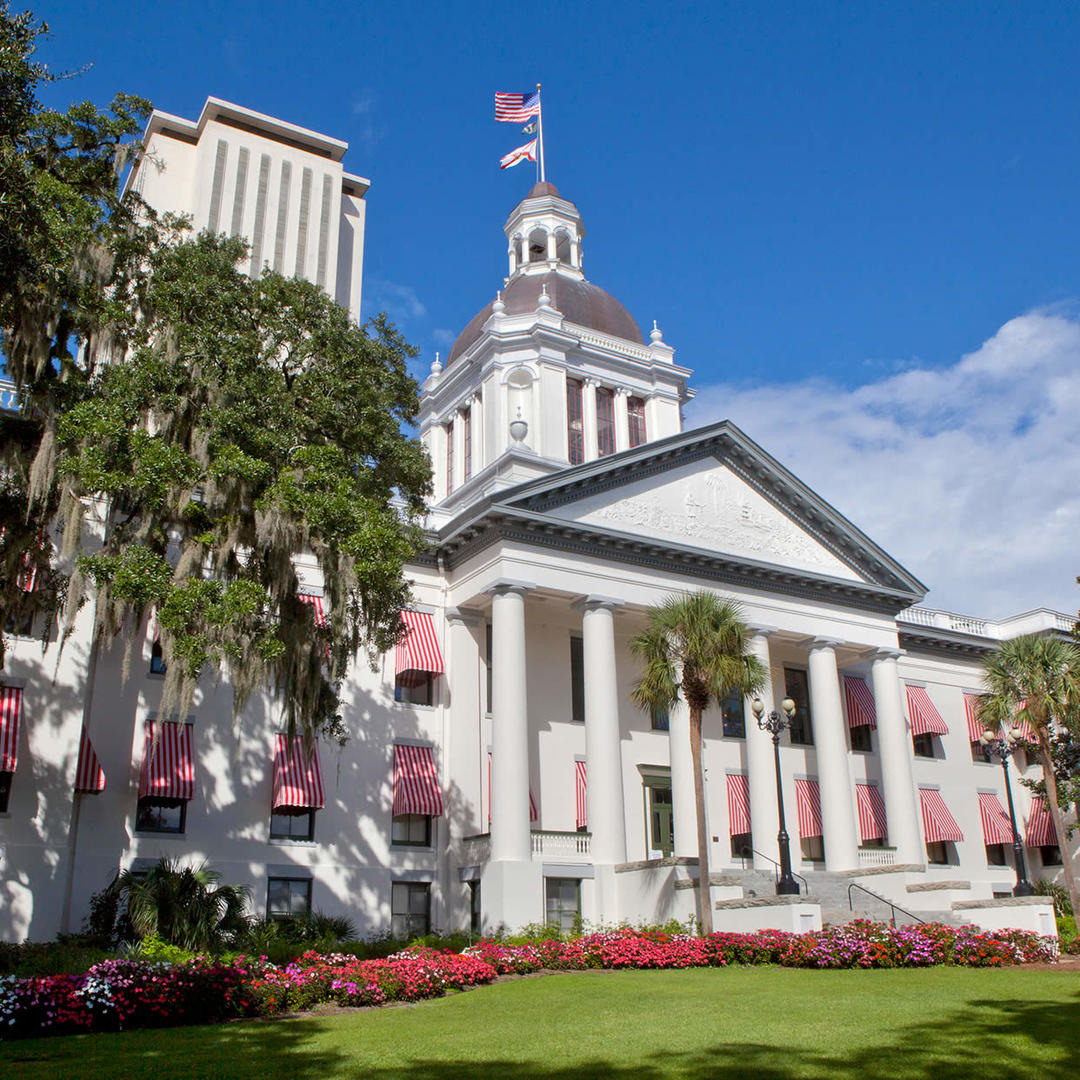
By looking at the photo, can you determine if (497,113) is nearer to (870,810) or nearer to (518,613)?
(518,613)

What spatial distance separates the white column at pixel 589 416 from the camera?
46.0 m

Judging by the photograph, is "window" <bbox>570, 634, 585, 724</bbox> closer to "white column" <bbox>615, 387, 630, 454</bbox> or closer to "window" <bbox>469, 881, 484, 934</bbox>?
"window" <bbox>469, 881, 484, 934</bbox>

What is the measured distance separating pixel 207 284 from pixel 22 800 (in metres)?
11.4

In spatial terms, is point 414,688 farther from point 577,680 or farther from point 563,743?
point 577,680

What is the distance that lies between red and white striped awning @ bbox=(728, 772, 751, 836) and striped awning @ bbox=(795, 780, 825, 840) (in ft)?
6.83

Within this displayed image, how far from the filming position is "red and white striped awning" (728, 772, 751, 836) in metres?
34.5

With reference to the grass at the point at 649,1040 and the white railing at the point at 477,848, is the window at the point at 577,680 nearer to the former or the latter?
the white railing at the point at 477,848

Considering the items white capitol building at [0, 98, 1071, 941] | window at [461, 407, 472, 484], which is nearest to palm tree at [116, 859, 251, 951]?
white capitol building at [0, 98, 1071, 941]

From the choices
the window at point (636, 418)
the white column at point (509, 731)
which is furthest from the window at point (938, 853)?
the window at point (636, 418)

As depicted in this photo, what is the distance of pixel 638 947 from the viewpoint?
23500mm

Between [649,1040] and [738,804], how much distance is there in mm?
23214

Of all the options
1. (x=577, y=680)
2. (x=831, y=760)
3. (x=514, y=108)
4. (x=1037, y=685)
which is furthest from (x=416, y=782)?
(x=514, y=108)

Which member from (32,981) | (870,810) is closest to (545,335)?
(870,810)

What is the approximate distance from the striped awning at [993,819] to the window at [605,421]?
20.0m
